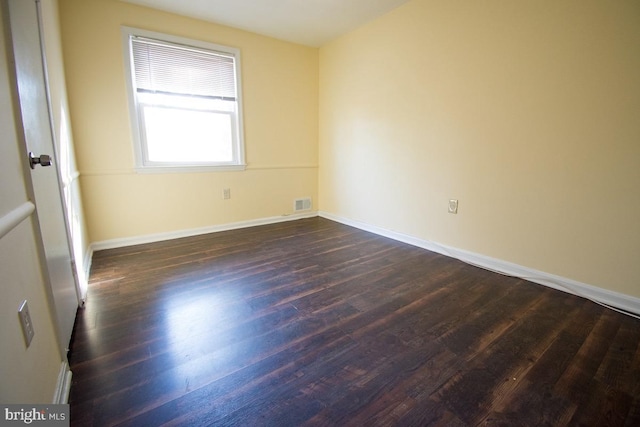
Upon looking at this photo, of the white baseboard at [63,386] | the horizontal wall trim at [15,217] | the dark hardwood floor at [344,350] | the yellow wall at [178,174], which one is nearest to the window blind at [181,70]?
the yellow wall at [178,174]

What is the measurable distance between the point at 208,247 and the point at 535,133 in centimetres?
315

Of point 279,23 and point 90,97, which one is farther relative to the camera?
point 279,23

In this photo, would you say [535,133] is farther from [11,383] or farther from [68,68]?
[68,68]

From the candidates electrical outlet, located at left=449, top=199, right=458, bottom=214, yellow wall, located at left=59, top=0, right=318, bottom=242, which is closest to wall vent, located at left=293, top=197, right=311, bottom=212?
yellow wall, located at left=59, top=0, right=318, bottom=242

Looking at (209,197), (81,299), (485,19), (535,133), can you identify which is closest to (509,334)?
(535,133)

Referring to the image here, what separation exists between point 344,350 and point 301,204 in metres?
3.04

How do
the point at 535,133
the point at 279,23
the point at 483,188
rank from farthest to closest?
the point at 279,23 < the point at 483,188 < the point at 535,133

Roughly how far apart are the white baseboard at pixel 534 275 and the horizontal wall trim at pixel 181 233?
1.62 m

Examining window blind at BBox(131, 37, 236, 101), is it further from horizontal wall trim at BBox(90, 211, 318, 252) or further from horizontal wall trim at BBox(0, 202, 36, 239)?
horizontal wall trim at BBox(0, 202, 36, 239)

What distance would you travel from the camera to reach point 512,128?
91.2 inches

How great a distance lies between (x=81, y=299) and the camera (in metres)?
1.92

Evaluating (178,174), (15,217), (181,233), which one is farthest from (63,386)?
(178,174)

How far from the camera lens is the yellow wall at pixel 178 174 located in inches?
107

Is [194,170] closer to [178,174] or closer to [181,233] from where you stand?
[178,174]
